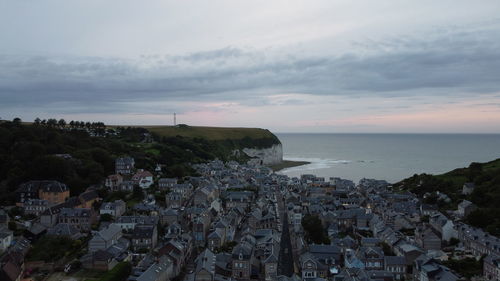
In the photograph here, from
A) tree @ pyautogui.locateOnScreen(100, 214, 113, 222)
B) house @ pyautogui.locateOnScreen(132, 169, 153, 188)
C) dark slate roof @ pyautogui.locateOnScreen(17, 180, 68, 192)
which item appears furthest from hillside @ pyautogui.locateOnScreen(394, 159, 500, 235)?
dark slate roof @ pyautogui.locateOnScreen(17, 180, 68, 192)

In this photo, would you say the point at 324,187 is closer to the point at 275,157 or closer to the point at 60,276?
the point at 60,276

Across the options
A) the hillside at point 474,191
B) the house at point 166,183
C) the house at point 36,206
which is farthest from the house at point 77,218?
the hillside at point 474,191

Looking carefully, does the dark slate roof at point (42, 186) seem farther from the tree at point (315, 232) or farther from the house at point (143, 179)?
the tree at point (315, 232)

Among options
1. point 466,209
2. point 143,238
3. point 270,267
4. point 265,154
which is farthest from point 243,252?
point 265,154

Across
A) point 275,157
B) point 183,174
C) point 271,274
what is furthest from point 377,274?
point 275,157

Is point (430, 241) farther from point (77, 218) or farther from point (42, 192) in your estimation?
point (42, 192)
